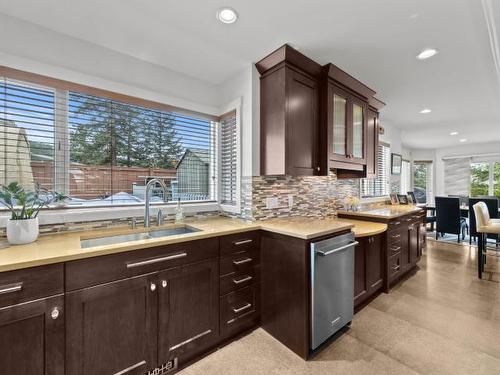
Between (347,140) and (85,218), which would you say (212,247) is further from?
(347,140)

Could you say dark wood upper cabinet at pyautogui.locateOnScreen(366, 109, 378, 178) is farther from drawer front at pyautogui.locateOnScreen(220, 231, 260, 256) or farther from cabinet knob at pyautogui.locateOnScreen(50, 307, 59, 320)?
cabinet knob at pyautogui.locateOnScreen(50, 307, 59, 320)

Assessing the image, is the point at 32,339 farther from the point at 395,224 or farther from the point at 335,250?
the point at 395,224

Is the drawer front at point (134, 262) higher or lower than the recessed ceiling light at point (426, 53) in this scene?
lower

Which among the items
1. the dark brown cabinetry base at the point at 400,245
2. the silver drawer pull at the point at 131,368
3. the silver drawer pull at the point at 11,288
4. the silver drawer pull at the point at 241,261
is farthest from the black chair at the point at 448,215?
the silver drawer pull at the point at 11,288

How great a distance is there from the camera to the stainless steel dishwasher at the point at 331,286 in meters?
1.78

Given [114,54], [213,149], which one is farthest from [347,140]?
[114,54]

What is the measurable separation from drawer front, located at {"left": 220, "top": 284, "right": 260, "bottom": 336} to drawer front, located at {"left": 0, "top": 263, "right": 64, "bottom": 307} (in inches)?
43.7

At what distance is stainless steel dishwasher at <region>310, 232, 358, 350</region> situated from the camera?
178cm

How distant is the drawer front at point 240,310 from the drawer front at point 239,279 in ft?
0.14

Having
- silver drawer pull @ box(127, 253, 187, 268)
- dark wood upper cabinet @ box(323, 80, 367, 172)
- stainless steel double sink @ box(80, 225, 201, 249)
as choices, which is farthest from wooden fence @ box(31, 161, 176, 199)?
dark wood upper cabinet @ box(323, 80, 367, 172)

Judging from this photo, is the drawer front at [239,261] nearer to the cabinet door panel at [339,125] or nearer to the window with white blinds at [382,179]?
the cabinet door panel at [339,125]

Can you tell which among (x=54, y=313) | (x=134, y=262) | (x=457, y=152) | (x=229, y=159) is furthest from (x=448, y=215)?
(x=54, y=313)

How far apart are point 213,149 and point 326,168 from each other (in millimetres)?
1311

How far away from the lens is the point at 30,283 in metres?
1.17
